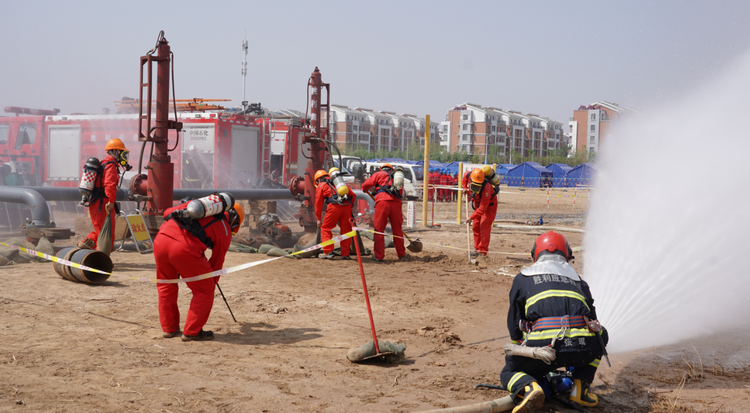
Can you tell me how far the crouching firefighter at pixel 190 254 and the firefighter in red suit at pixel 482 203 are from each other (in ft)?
23.2

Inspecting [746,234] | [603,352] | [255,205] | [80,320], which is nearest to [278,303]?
[80,320]

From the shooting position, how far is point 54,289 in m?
8.23

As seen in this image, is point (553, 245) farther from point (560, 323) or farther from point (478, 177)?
point (478, 177)

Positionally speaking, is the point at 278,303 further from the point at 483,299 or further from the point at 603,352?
the point at 603,352

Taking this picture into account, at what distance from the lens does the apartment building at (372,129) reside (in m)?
137

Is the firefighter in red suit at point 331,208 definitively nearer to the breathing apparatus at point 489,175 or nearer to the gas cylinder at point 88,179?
the breathing apparatus at point 489,175

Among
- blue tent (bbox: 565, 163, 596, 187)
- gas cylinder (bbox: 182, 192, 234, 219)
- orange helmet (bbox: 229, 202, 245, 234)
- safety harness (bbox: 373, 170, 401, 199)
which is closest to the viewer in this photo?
gas cylinder (bbox: 182, 192, 234, 219)

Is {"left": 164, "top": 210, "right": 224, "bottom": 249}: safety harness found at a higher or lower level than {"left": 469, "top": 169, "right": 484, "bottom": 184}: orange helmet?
lower

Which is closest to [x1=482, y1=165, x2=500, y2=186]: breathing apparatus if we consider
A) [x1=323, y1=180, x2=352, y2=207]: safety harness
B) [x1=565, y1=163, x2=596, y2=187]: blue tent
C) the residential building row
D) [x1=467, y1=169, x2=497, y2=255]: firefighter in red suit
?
[x1=467, y1=169, x2=497, y2=255]: firefighter in red suit

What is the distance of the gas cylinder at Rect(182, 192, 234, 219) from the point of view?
5.86m

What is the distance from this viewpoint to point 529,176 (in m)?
48.8

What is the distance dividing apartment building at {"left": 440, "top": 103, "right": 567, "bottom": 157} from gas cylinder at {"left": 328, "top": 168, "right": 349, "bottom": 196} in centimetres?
11227

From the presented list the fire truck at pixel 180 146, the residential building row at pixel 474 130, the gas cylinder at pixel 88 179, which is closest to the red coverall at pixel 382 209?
the gas cylinder at pixel 88 179

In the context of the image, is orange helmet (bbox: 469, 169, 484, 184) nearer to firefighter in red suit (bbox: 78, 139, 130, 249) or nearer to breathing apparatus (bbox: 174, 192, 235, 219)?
firefighter in red suit (bbox: 78, 139, 130, 249)
